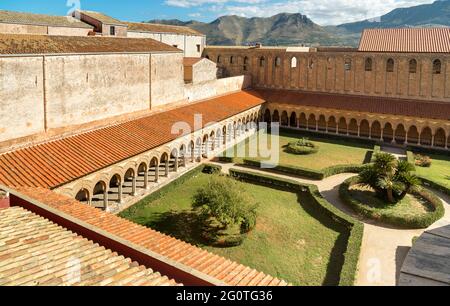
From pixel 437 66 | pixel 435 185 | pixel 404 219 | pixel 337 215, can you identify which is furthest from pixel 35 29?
pixel 437 66

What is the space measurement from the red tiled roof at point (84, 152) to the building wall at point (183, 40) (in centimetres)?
2098

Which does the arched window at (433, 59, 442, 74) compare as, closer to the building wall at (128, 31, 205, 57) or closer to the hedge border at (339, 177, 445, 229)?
the hedge border at (339, 177, 445, 229)

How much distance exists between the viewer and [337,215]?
20.2 m

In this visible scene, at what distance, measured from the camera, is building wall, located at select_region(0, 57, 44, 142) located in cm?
1811

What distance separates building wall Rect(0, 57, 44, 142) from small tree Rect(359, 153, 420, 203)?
58.8ft

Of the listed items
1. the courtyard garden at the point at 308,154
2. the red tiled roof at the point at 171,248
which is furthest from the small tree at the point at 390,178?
the red tiled roof at the point at 171,248

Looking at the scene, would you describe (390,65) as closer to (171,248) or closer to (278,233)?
(278,233)

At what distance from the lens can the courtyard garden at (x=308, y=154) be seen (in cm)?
2842

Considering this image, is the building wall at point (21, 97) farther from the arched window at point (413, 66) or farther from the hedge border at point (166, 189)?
the arched window at point (413, 66)

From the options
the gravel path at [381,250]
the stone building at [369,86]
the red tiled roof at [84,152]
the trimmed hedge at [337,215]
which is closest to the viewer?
the trimmed hedge at [337,215]

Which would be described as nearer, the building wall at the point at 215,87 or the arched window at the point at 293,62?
the building wall at the point at 215,87

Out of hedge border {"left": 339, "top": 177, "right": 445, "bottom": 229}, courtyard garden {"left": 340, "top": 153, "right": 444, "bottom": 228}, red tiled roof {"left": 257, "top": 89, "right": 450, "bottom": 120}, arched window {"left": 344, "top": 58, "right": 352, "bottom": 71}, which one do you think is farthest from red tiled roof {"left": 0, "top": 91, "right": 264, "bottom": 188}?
arched window {"left": 344, "top": 58, "right": 352, "bottom": 71}

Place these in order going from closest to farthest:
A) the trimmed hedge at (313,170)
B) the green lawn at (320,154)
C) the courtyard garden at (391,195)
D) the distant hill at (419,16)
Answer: the courtyard garden at (391,195) → the trimmed hedge at (313,170) → the green lawn at (320,154) → the distant hill at (419,16)

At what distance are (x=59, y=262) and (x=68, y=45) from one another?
16927mm
